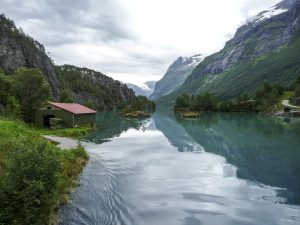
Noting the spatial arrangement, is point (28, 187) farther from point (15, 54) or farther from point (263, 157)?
point (15, 54)

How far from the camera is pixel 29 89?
84.8m

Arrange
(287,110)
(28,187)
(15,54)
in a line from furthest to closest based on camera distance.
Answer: (15,54)
(287,110)
(28,187)

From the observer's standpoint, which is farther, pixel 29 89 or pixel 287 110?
pixel 287 110

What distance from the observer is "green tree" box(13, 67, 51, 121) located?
83.2 m

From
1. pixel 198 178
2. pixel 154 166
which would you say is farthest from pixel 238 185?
pixel 154 166

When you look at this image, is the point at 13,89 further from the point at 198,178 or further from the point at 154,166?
the point at 198,178

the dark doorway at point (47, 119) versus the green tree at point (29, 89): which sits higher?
the green tree at point (29, 89)

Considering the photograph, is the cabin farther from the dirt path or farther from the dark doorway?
the dirt path

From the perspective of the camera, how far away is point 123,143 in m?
63.9

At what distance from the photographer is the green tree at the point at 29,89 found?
83.2 metres

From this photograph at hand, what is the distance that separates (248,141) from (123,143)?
25.3m

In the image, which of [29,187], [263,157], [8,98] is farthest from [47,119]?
[29,187]

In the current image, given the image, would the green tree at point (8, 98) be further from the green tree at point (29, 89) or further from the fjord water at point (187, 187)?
the fjord water at point (187, 187)

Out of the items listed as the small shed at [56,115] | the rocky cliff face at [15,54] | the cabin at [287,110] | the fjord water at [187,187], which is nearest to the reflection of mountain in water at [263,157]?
the fjord water at [187,187]
